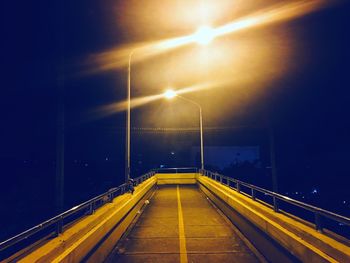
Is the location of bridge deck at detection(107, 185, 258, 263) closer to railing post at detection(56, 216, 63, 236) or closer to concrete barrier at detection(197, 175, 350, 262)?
concrete barrier at detection(197, 175, 350, 262)

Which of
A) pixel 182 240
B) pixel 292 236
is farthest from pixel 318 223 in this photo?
pixel 182 240

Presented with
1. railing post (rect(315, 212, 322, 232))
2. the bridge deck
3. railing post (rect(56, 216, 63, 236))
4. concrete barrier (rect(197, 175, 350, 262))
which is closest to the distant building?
the bridge deck

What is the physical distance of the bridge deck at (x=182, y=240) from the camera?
6.27 meters

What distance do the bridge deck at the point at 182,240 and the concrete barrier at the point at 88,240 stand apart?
0.38 metres

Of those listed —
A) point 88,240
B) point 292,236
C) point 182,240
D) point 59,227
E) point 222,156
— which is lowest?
point 182,240

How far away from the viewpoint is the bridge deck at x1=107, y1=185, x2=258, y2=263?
20.6 feet

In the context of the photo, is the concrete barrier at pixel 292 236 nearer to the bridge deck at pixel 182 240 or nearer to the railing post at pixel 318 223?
the railing post at pixel 318 223

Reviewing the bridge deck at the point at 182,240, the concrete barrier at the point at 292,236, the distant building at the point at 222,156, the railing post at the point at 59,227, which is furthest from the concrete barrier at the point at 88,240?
the distant building at the point at 222,156

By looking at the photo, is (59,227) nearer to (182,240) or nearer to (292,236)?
(182,240)

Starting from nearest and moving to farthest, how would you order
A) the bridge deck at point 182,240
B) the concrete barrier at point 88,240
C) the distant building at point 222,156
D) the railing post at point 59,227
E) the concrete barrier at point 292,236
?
the concrete barrier at point 292,236 < the concrete barrier at point 88,240 < the railing post at point 59,227 < the bridge deck at point 182,240 < the distant building at point 222,156

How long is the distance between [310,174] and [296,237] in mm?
102531

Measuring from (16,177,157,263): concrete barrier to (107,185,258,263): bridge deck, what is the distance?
14.9 inches

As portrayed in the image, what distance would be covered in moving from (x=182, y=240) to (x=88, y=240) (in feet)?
10.2

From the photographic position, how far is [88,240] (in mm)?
5266
